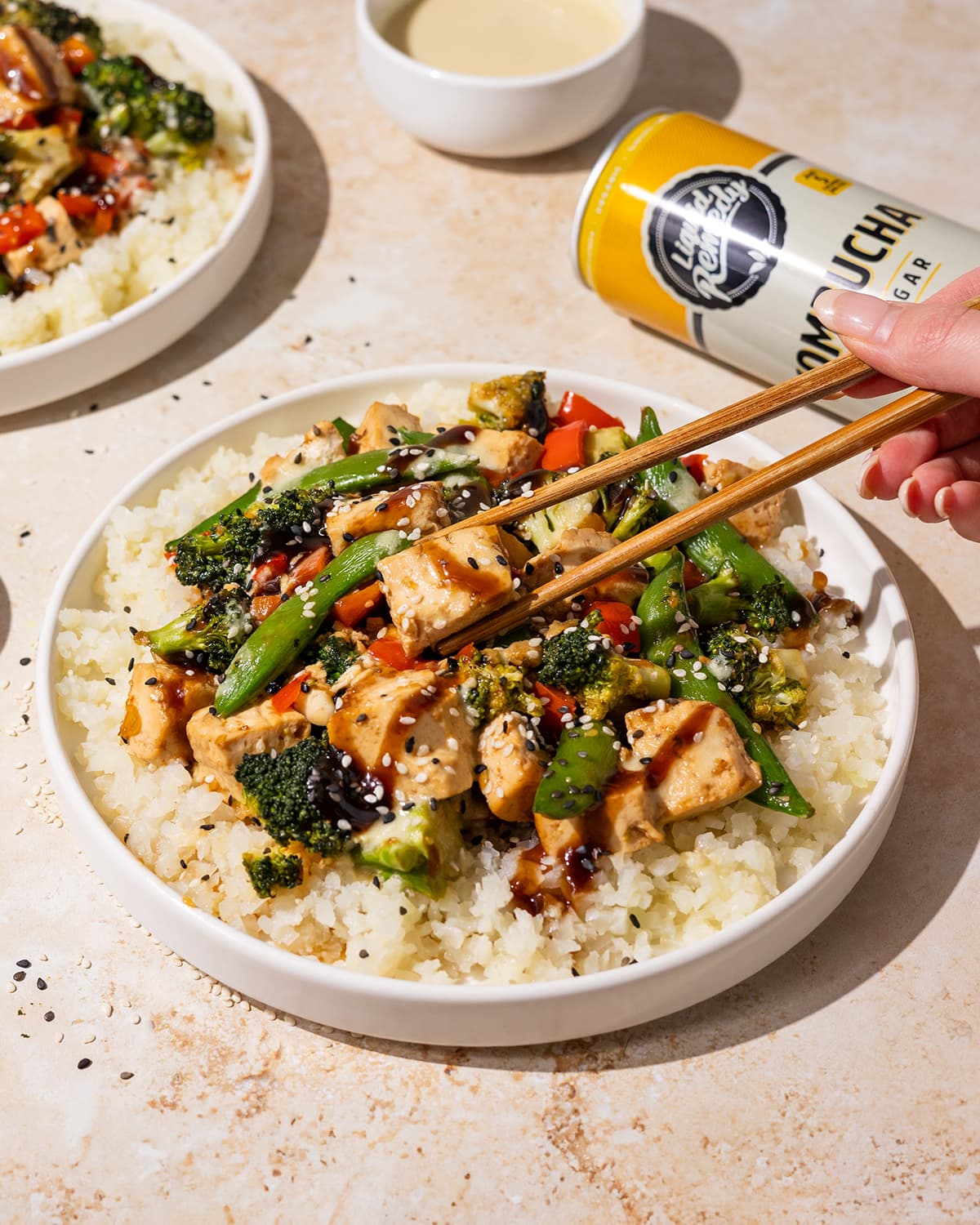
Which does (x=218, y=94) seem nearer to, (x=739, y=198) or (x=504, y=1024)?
(x=739, y=198)

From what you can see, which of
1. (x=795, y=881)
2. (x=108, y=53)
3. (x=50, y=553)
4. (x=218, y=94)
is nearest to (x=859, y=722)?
(x=795, y=881)

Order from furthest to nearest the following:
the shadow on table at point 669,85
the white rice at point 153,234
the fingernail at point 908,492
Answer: the shadow on table at point 669,85, the white rice at point 153,234, the fingernail at point 908,492

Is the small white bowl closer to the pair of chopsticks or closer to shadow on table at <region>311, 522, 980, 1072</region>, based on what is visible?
the pair of chopsticks

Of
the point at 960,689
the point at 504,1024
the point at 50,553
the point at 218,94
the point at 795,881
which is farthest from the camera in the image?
the point at 218,94

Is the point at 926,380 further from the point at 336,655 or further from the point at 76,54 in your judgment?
the point at 76,54

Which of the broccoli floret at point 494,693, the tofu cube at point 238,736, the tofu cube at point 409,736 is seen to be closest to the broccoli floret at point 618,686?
the broccoli floret at point 494,693

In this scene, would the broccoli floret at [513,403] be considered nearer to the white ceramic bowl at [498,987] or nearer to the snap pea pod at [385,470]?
the snap pea pod at [385,470]

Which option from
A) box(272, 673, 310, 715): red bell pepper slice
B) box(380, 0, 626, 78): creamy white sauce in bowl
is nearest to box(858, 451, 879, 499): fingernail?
box(272, 673, 310, 715): red bell pepper slice
